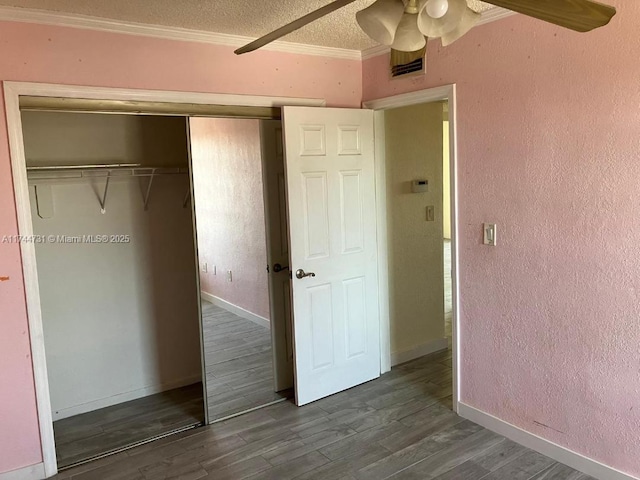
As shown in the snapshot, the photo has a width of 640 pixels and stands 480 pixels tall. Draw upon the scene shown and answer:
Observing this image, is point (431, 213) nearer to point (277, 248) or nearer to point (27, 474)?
point (277, 248)

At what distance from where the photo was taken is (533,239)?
2730 millimetres

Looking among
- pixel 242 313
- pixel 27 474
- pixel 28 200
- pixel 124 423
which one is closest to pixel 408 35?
pixel 28 200

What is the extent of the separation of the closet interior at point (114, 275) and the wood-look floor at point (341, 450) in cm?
28

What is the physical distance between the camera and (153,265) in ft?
12.3

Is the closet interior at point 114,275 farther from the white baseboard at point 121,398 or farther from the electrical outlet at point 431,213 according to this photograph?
the electrical outlet at point 431,213

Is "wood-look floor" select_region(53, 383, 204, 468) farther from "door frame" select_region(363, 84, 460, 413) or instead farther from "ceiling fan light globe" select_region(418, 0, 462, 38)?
"ceiling fan light globe" select_region(418, 0, 462, 38)

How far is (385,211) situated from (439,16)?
7.96 ft

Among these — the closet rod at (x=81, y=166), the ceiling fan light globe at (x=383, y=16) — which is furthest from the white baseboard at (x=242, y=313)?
the ceiling fan light globe at (x=383, y=16)

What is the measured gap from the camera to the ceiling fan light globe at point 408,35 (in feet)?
5.33

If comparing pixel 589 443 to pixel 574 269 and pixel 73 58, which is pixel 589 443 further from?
pixel 73 58

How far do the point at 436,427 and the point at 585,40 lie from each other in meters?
2.24

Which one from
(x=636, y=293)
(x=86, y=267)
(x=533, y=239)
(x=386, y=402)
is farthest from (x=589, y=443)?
(x=86, y=267)

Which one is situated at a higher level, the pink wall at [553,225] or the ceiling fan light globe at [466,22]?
the ceiling fan light globe at [466,22]

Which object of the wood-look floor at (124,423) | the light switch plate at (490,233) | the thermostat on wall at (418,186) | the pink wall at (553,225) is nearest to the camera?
the pink wall at (553,225)
